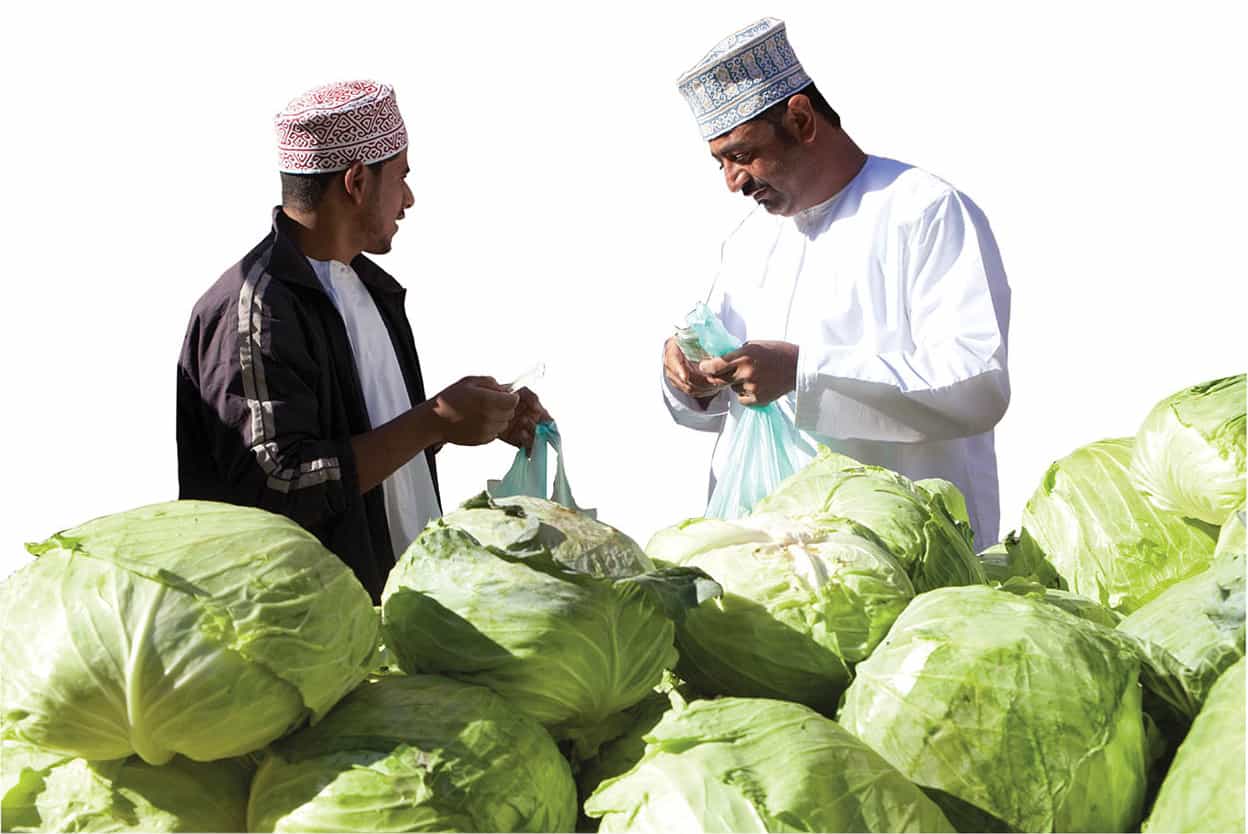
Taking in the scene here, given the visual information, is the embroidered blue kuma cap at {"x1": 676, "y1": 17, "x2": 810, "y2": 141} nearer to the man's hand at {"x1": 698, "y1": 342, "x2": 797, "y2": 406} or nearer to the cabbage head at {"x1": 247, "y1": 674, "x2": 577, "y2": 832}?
the man's hand at {"x1": 698, "y1": 342, "x2": 797, "y2": 406}

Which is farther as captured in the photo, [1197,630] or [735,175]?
[735,175]

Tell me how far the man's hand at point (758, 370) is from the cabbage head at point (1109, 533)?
1.11m

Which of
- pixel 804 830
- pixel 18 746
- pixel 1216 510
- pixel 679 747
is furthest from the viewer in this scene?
pixel 1216 510

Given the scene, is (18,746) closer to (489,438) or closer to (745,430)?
(489,438)

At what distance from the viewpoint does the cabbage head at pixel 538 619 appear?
201 cm

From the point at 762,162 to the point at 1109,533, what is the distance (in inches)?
80.9

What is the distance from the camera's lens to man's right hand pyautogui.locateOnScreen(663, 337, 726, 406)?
446 centimetres

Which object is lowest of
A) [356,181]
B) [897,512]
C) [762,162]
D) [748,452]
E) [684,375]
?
[748,452]

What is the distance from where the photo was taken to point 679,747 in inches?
74.8

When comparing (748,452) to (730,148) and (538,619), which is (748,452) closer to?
(730,148)

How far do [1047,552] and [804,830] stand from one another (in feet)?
5.20

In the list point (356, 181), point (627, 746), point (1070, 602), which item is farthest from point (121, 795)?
point (356, 181)

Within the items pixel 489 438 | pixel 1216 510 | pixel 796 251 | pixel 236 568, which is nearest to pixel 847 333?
pixel 796 251

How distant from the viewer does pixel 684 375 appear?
178 inches
